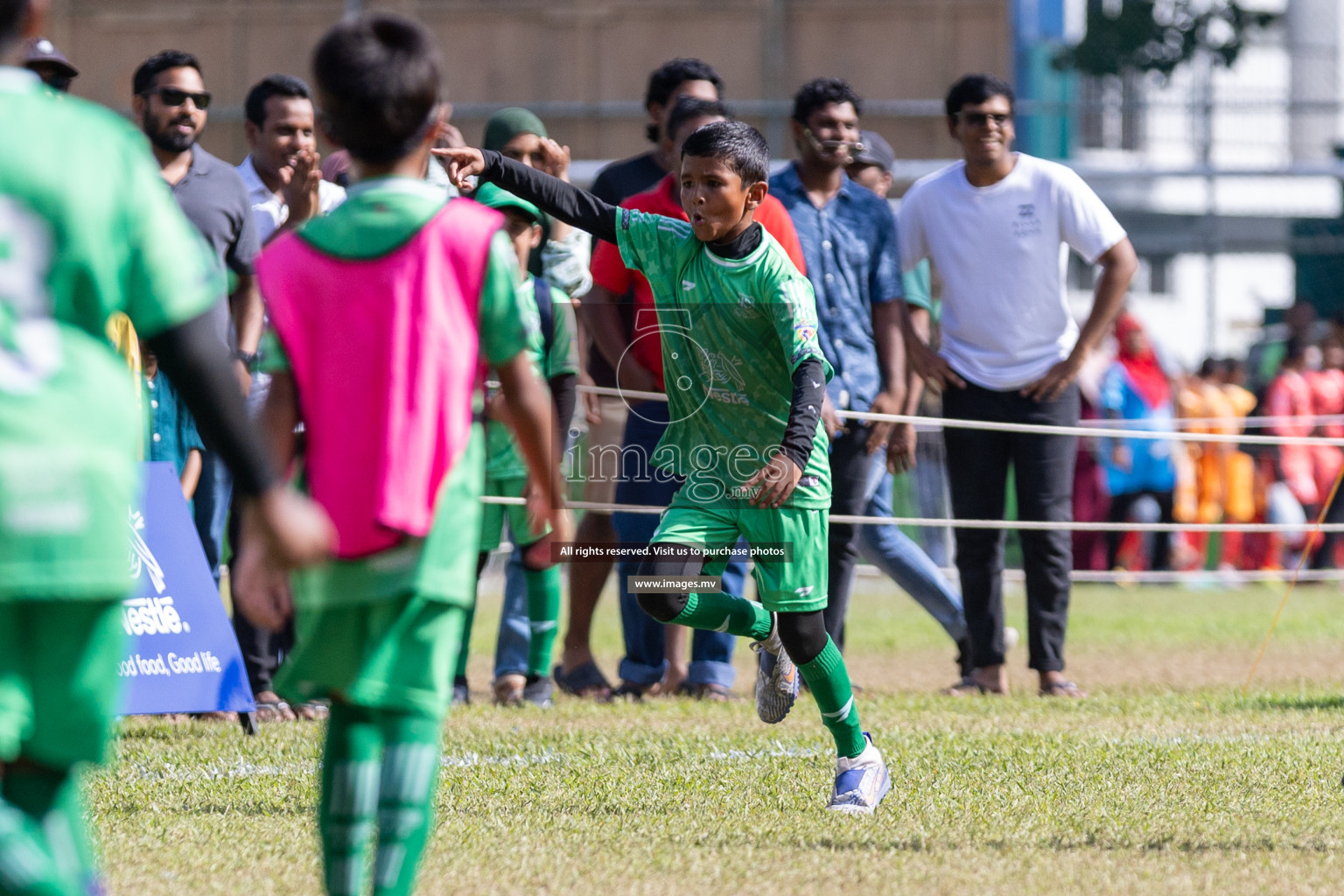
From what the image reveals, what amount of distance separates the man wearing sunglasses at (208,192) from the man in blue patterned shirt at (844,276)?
6.86 feet

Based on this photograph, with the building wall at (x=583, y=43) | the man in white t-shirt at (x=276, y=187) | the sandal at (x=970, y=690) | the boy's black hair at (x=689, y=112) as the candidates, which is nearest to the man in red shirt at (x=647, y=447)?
the boy's black hair at (x=689, y=112)

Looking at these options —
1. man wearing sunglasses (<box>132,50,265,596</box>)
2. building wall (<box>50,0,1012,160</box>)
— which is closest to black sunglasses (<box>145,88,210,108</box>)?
man wearing sunglasses (<box>132,50,265,596</box>)

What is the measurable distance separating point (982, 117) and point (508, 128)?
195 cm

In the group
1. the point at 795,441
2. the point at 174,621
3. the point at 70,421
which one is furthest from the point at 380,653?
the point at 174,621

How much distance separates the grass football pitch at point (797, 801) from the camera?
386cm

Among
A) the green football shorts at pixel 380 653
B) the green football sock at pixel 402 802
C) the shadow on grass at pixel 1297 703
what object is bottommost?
the shadow on grass at pixel 1297 703

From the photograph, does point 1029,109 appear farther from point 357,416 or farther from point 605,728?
point 357,416

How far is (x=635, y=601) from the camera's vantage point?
7246mm

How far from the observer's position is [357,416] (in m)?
2.98

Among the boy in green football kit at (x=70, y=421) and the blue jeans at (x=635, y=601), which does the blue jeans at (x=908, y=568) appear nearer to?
the blue jeans at (x=635, y=601)

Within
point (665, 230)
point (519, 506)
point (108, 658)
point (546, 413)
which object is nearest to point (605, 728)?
point (519, 506)

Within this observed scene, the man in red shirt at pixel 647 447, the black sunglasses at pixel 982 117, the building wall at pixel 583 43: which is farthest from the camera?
the building wall at pixel 583 43

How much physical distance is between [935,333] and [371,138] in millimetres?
6890

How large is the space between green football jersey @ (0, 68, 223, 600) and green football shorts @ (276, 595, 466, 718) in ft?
1.71
